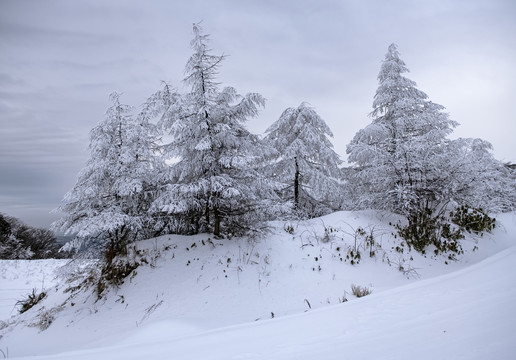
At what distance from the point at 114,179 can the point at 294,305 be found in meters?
6.24

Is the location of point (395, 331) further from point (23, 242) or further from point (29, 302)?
point (23, 242)

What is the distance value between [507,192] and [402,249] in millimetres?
9152

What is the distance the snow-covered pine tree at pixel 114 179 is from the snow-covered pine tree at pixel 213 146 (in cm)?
80

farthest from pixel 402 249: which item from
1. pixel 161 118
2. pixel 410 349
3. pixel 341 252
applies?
pixel 161 118

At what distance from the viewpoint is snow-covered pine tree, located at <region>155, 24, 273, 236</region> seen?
7.39 metres

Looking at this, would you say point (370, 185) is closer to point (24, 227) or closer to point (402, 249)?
point (402, 249)

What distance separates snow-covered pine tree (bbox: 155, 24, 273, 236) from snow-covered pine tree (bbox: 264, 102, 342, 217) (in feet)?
12.2

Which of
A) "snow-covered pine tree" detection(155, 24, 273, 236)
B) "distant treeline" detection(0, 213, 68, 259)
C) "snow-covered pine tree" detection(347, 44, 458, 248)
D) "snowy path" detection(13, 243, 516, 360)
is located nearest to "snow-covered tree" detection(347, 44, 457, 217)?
"snow-covered pine tree" detection(347, 44, 458, 248)

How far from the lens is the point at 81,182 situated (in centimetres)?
736

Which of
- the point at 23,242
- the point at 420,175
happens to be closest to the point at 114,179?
the point at 420,175

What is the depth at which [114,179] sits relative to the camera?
7469 mm

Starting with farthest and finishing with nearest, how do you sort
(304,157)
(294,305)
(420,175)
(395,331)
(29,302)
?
(304,157), (420,175), (29,302), (294,305), (395,331)

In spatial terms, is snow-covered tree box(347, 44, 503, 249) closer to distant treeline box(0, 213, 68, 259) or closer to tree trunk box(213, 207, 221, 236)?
tree trunk box(213, 207, 221, 236)

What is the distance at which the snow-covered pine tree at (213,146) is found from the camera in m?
7.39
